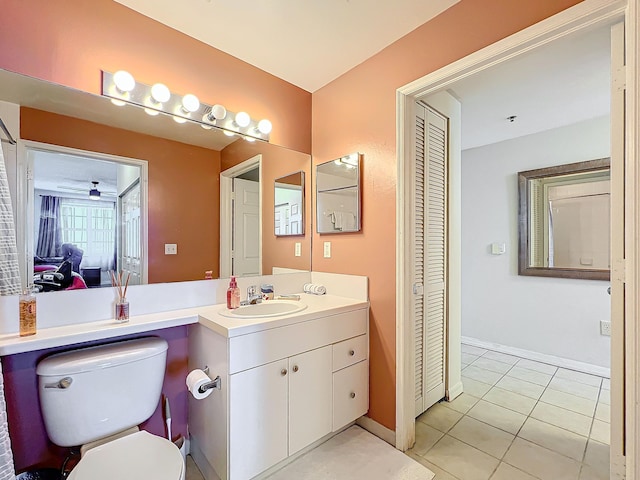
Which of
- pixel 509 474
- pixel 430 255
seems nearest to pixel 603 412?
pixel 509 474

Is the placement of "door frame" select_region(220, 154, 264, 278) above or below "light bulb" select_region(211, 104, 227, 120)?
below

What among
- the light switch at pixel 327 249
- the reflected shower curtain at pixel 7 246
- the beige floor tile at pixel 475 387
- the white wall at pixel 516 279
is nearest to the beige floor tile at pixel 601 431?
the beige floor tile at pixel 475 387

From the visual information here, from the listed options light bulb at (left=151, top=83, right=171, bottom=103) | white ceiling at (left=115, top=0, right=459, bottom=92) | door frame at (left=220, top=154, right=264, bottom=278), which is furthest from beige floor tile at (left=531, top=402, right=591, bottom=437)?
light bulb at (left=151, top=83, right=171, bottom=103)

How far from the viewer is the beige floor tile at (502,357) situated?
3.03m

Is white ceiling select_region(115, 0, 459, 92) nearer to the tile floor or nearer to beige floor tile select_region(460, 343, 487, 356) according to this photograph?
the tile floor

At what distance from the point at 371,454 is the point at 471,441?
63 centimetres

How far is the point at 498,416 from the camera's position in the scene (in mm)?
2059

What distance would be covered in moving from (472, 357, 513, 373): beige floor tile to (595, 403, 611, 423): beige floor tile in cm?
69

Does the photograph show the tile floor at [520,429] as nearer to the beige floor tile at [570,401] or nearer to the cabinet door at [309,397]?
the beige floor tile at [570,401]

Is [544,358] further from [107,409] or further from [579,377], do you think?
[107,409]

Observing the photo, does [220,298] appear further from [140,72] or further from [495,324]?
[495,324]

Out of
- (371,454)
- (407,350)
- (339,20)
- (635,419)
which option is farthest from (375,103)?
(371,454)

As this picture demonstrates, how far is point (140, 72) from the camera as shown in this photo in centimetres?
155

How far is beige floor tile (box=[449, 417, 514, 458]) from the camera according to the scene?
173 cm
